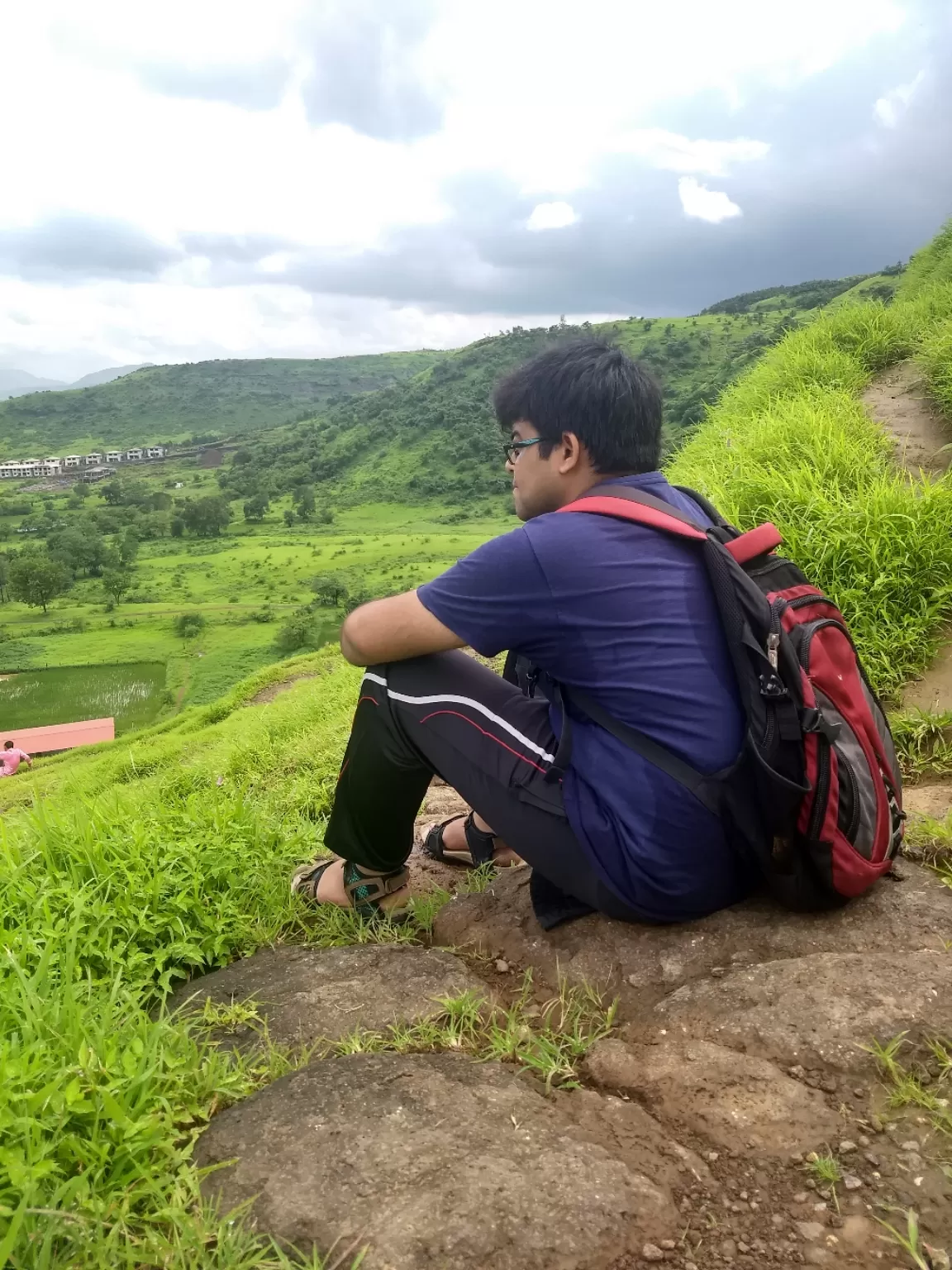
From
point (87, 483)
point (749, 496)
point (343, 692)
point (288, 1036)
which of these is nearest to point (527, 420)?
point (288, 1036)

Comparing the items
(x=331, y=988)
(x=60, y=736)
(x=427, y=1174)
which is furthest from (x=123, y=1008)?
(x=60, y=736)

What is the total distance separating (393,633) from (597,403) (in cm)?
76

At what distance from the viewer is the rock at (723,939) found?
6.43 ft

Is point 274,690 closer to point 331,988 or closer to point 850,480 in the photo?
point 850,480

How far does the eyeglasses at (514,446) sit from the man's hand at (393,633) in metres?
0.48

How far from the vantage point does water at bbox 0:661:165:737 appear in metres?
40.8

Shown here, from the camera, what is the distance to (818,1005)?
5.60ft

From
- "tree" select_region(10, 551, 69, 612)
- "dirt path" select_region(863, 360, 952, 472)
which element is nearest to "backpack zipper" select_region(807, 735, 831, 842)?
"dirt path" select_region(863, 360, 952, 472)

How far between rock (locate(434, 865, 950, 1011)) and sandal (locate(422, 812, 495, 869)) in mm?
563

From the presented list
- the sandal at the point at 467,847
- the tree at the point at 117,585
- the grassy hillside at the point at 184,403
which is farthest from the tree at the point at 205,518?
the sandal at the point at 467,847

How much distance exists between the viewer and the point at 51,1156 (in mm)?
1436

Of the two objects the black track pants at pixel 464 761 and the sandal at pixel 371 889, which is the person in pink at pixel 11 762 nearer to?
the sandal at pixel 371 889

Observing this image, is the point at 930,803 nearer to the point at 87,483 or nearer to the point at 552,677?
the point at 552,677

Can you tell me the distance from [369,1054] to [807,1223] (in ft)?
3.02
